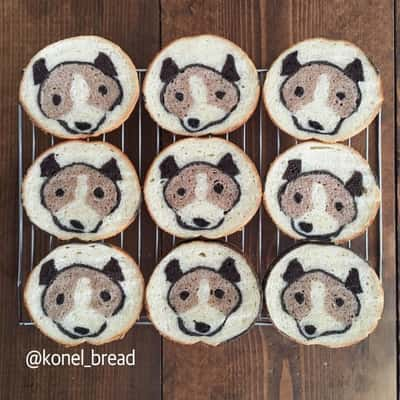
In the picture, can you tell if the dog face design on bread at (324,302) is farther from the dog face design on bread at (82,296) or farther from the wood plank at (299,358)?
the dog face design on bread at (82,296)

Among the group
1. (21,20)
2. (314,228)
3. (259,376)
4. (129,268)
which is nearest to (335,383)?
(259,376)

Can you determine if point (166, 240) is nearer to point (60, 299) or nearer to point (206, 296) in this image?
point (206, 296)

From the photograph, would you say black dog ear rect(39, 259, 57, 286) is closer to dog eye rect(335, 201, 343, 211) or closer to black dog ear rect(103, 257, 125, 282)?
black dog ear rect(103, 257, 125, 282)

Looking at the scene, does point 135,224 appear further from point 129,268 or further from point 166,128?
point 166,128

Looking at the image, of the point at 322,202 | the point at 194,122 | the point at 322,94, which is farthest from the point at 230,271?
the point at 322,94

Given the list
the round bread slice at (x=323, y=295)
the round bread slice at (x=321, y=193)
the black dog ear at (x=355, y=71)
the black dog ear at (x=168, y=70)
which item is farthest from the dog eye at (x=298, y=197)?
the black dog ear at (x=168, y=70)

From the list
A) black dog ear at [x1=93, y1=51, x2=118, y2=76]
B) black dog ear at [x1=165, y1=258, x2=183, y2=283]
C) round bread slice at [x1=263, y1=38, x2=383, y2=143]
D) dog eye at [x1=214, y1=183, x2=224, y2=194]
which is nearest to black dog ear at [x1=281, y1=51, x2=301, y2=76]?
round bread slice at [x1=263, y1=38, x2=383, y2=143]
